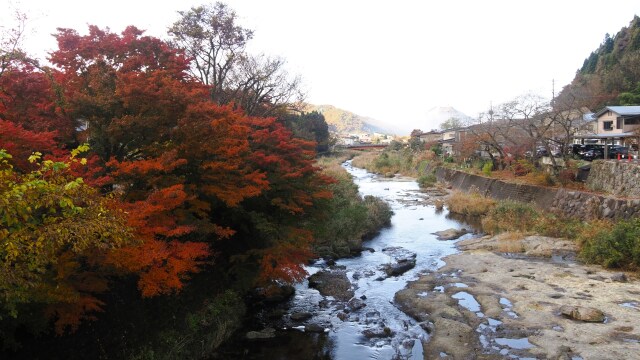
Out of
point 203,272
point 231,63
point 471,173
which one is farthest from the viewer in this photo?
point 471,173

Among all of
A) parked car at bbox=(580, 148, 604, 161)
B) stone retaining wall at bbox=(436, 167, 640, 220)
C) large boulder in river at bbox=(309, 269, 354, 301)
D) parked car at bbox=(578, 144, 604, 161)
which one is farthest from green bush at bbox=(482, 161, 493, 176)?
large boulder in river at bbox=(309, 269, 354, 301)

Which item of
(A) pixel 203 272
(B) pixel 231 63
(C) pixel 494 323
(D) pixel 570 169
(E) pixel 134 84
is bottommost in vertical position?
(C) pixel 494 323

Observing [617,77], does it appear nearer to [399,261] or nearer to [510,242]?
[510,242]

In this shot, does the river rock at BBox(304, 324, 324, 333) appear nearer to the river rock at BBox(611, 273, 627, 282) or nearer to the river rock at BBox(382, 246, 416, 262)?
the river rock at BBox(382, 246, 416, 262)

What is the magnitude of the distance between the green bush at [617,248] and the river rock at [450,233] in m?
7.56

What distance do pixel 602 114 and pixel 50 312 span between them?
157 ft

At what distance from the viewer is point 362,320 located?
44.9 feet

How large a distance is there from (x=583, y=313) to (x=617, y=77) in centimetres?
4982

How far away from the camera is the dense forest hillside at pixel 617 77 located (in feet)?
155

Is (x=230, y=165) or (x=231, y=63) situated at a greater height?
(x=231, y=63)

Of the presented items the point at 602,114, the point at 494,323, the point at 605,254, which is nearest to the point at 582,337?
the point at 494,323

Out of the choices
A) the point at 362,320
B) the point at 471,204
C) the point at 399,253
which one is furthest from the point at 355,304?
the point at 471,204

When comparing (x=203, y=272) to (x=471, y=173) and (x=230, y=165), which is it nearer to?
(x=230, y=165)

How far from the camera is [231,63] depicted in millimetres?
26875
